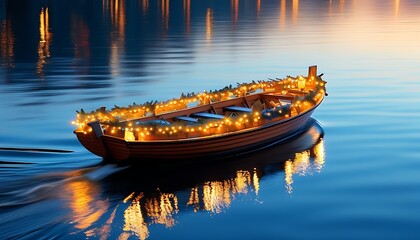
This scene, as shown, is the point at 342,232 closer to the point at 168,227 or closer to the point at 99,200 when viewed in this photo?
the point at 168,227

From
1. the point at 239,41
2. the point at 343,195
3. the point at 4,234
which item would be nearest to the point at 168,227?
the point at 4,234

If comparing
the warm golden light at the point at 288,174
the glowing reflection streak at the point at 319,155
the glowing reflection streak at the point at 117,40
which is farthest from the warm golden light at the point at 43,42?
the warm golden light at the point at 288,174

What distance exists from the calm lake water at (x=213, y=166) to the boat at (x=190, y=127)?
1.33 ft

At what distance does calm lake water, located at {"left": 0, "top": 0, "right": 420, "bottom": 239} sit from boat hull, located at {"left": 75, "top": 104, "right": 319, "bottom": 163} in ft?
1.06

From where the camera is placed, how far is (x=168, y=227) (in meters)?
12.1

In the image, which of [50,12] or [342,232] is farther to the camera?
[50,12]

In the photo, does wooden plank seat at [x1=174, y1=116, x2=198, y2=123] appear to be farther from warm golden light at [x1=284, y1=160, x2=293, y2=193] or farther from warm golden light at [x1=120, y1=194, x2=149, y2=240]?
warm golden light at [x1=120, y1=194, x2=149, y2=240]

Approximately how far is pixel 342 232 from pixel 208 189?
345 cm

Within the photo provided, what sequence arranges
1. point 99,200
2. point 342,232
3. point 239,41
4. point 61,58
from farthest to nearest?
1. point 239,41
2. point 61,58
3. point 99,200
4. point 342,232

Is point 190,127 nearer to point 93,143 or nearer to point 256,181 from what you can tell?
point 256,181

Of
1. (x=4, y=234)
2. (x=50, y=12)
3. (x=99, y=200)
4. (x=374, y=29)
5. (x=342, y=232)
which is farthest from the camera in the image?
(x=50, y=12)

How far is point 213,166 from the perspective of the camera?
15.5 metres

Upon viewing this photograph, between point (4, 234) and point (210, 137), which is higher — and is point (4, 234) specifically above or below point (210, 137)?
below

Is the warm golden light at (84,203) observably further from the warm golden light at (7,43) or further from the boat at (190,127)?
the warm golden light at (7,43)
